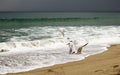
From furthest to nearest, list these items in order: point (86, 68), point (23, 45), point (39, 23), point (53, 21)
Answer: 1. point (53, 21)
2. point (39, 23)
3. point (23, 45)
4. point (86, 68)

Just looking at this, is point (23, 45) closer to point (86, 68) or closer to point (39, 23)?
point (86, 68)

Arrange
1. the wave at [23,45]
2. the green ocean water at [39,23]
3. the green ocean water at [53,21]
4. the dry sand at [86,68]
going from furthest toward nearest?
the green ocean water at [53,21], the green ocean water at [39,23], the wave at [23,45], the dry sand at [86,68]

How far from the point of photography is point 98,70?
6461mm

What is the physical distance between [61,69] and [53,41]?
235 inches

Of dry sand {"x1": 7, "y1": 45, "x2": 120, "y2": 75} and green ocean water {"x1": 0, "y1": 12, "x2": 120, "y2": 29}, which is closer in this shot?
dry sand {"x1": 7, "y1": 45, "x2": 120, "y2": 75}

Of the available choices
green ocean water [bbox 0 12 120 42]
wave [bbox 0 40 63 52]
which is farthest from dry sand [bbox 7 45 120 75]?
green ocean water [bbox 0 12 120 42]

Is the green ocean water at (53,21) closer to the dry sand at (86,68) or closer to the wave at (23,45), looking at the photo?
the wave at (23,45)

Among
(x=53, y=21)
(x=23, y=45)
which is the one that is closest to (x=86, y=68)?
(x=23, y=45)

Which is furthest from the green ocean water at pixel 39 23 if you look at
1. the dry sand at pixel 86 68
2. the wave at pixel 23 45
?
the dry sand at pixel 86 68

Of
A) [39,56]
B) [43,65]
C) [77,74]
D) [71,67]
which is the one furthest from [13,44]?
[77,74]

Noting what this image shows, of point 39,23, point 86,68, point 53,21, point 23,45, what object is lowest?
point 53,21

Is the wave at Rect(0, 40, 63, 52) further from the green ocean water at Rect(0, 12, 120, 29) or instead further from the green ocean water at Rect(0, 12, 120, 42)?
the green ocean water at Rect(0, 12, 120, 29)

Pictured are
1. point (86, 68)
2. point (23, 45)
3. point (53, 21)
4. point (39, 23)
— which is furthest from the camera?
point (53, 21)

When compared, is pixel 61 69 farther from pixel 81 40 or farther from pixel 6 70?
pixel 81 40
